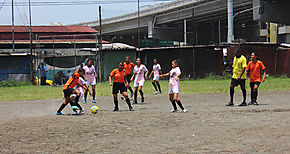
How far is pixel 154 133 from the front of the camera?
919 cm

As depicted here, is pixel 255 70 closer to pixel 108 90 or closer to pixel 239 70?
pixel 239 70

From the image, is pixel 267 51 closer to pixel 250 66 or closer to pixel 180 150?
pixel 250 66

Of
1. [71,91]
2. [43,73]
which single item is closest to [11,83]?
[43,73]

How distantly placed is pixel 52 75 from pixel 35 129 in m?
26.6

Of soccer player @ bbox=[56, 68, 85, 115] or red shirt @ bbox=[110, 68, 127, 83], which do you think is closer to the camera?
soccer player @ bbox=[56, 68, 85, 115]

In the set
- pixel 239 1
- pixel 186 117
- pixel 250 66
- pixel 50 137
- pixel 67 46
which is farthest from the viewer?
pixel 67 46

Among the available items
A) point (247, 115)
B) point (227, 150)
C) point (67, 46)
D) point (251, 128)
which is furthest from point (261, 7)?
point (227, 150)

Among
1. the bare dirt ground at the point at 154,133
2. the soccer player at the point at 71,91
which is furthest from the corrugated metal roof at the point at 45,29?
the bare dirt ground at the point at 154,133

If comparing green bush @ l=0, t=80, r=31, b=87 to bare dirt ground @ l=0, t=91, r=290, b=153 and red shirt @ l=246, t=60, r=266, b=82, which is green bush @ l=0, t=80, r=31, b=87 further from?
red shirt @ l=246, t=60, r=266, b=82

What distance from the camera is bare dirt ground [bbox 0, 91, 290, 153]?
300 inches

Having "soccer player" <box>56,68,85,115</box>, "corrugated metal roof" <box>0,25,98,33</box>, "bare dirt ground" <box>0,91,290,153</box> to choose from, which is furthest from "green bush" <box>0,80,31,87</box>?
"corrugated metal roof" <box>0,25,98,33</box>

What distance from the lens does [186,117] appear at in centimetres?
1183

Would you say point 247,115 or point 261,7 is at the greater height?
point 261,7

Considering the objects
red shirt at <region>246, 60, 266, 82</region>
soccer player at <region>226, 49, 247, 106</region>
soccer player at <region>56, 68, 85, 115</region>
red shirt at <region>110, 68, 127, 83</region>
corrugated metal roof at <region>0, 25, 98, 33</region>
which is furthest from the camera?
corrugated metal roof at <region>0, 25, 98, 33</region>
